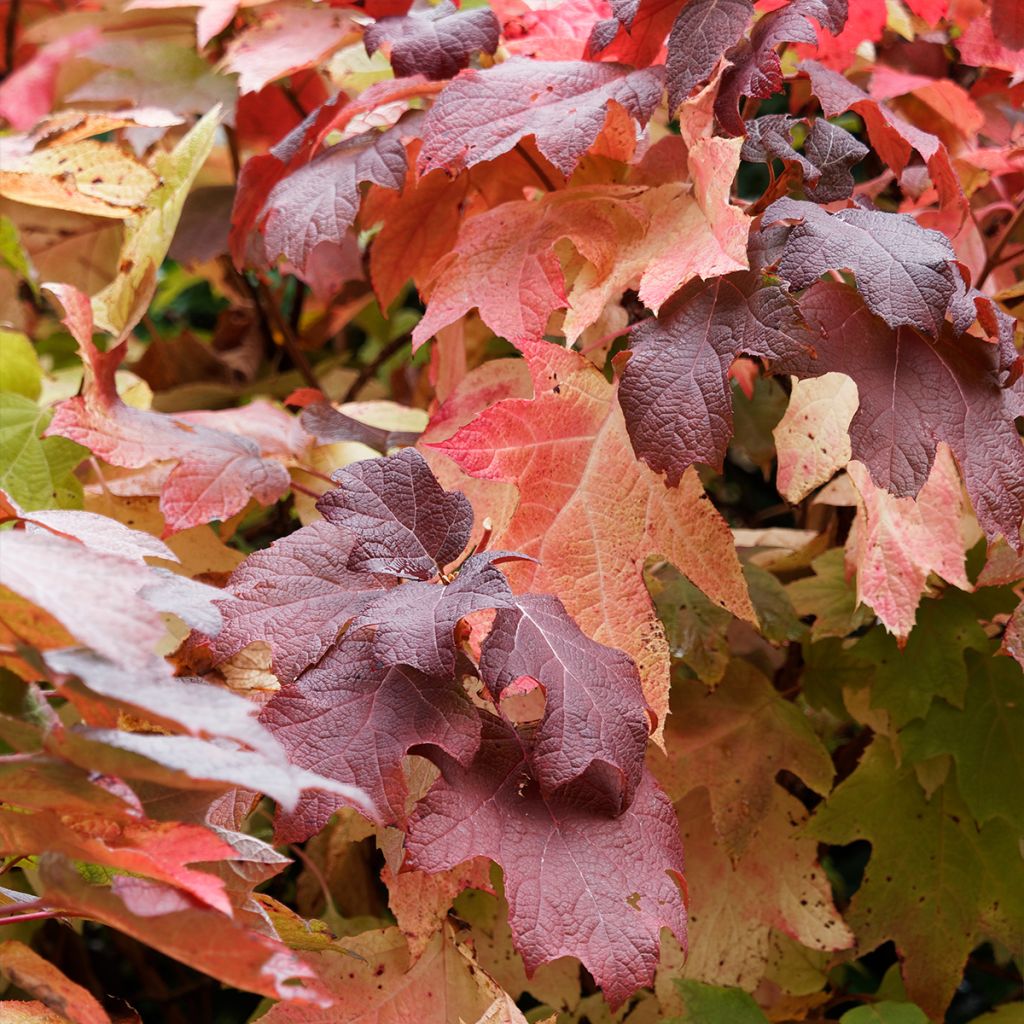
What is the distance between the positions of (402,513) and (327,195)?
0.81ft

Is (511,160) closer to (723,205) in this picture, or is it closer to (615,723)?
(723,205)

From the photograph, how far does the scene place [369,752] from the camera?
1.75ft

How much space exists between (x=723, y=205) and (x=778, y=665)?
0.44 m

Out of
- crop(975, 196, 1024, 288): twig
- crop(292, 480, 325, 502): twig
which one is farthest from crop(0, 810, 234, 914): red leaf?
crop(975, 196, 1024, 288): twig

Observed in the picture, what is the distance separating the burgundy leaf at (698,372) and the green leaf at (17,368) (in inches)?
22.4

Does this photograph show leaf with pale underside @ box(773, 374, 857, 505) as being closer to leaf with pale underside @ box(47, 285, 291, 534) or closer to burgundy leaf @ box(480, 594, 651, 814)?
burgundy leaf @ box(480, 594, 651, 814)

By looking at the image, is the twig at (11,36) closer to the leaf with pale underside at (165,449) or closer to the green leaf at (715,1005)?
the leaf with pale underside at (165,449)

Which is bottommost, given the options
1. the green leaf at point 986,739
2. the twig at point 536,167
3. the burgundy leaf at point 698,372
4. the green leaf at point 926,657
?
the green leaf at point 986,739

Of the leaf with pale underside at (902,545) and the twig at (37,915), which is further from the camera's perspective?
the leaf with pale underside at (902,545)

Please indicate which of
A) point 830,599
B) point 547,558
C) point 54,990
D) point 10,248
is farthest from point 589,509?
point 10,248

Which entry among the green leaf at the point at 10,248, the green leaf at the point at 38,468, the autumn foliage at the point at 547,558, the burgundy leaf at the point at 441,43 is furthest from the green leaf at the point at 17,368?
the burgundy leaf at the point at 441,43

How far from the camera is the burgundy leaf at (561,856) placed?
0.53m

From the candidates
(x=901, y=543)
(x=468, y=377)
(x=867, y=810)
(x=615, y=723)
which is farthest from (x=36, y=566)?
(x=867, y=810)

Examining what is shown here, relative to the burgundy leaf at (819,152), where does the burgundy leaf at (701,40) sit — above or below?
above
